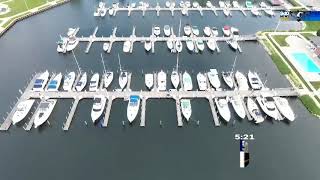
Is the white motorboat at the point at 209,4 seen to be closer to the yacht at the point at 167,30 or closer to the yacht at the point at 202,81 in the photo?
the yacht at the point at 167,30

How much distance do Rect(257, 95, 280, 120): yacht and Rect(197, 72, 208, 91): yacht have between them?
509 inches

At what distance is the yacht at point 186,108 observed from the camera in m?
65.3

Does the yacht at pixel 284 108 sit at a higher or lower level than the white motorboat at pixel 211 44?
lower

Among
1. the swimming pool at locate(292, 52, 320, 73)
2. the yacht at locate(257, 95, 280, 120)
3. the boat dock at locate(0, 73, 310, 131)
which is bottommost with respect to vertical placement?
the yacht at locate(257, 95, 280, 120)

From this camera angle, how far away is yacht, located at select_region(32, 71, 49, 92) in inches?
2852

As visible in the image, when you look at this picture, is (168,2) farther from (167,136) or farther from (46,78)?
(167,136)

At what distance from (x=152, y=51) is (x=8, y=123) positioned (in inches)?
1710

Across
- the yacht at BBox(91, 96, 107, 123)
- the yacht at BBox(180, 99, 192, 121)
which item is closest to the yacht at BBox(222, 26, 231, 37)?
the yacht at BBox(180, 99, 192, 121)

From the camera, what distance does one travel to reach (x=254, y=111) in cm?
6562

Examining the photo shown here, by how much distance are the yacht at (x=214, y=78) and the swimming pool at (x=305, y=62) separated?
2402 centimetres

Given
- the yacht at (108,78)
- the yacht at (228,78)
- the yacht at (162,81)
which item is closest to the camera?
the yacht at (162,81)

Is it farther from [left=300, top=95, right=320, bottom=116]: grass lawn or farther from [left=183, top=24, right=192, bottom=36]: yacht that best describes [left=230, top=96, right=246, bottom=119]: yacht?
[left=183, top=24, right=192, bottom=36]: yacht

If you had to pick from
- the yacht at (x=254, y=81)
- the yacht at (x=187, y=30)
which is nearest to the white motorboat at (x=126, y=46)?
the yacht at (x=187, y=30)

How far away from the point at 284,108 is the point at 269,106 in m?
3.36
